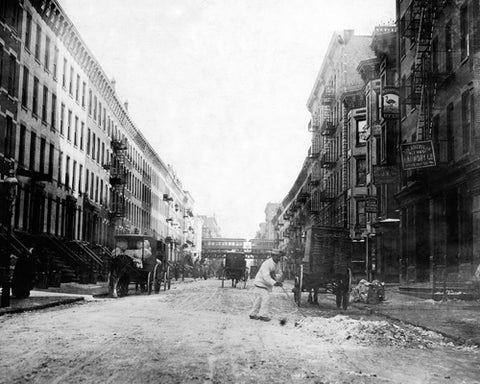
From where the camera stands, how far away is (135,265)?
25.9m

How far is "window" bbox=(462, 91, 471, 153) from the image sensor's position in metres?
24.2

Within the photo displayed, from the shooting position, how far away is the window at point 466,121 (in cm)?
2419

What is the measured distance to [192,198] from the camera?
143 metres

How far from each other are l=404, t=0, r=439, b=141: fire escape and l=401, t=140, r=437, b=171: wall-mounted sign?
1931 millimetres

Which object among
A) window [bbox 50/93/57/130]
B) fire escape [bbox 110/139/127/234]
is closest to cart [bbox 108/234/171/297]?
window [bbox 50/93/57/130]

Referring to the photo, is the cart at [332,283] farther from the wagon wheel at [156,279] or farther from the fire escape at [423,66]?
the fire escape at [423,66]

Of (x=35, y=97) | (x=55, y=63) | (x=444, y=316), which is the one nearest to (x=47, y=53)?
(x=55, y=63)

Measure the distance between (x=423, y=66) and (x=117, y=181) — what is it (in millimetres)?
32791

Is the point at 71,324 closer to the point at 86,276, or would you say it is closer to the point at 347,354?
the point at 347,354

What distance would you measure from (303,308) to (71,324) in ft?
28.9

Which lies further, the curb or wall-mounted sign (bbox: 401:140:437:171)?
wall-mounted sign (bbox: 401:140:437:171)

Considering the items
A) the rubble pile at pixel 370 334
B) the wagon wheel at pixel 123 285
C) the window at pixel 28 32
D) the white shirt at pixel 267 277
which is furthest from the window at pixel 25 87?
the rubble pile at pixel 370 334

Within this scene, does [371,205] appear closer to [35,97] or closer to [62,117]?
[62,117]

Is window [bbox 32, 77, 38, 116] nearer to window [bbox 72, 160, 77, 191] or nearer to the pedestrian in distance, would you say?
window [bbox 72, 160, 77, 191]
